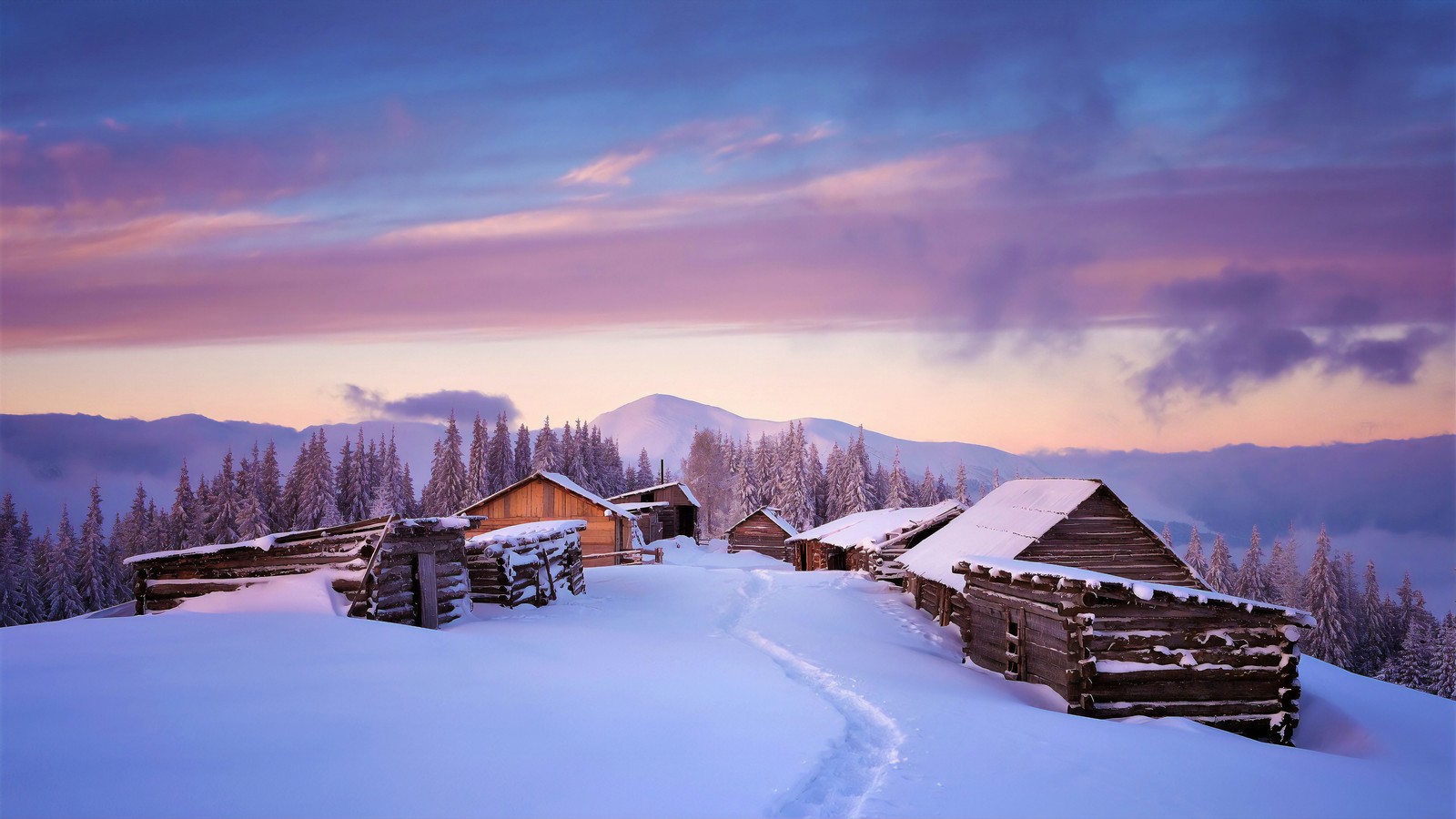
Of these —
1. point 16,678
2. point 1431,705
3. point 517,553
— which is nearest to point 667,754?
point 16,678

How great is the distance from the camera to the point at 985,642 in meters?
18.9

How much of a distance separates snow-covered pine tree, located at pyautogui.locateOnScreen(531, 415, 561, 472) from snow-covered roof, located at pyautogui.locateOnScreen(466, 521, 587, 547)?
77466 millimetres

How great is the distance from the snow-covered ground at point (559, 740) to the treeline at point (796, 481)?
71569mm

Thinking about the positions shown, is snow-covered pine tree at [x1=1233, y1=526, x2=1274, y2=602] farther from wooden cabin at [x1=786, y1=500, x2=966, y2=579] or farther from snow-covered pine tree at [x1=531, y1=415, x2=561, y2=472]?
snow-covered pine tree at [x1=531, y1=415, x2=561, y2=472]

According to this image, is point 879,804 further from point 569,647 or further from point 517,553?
point 517,553

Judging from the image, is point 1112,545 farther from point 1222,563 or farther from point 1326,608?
point 1222,563

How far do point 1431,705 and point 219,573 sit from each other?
31241 millimetres

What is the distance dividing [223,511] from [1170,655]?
94.7 meters

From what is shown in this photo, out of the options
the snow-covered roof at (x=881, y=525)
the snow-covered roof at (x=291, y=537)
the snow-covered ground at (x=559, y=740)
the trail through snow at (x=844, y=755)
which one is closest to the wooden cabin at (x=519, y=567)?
the snow-covered roof at (x=291, y=537)

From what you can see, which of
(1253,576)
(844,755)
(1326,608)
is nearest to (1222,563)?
(1253,576)

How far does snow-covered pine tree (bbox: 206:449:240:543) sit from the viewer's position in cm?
8219

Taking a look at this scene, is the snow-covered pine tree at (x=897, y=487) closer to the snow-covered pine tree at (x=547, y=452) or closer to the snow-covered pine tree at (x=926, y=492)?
the snow-covered pine tree at (x=926, y=492)

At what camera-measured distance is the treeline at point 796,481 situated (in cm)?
9400

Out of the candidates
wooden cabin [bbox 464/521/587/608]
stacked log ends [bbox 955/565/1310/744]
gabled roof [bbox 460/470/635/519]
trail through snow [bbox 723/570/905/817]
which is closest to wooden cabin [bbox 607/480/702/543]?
gabled roof [bbox 460/470/635/519]
